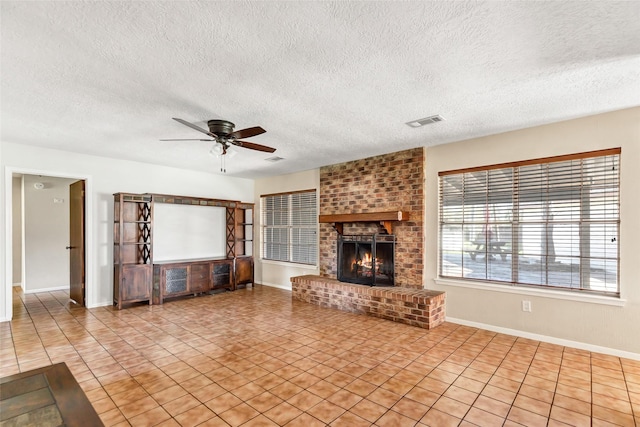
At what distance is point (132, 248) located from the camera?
566 cm

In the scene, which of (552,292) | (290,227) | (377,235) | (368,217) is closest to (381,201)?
(368,217)

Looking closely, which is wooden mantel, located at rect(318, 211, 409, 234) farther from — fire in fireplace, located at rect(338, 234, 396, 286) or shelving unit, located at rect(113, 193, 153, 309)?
shelving unit, located at rect(113, 193, 153, 309)

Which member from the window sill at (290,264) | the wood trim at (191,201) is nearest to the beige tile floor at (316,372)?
the window sill at (290,264)

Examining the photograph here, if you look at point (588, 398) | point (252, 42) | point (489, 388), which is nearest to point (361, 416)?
point (489, 388)

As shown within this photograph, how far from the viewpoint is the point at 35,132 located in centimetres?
405

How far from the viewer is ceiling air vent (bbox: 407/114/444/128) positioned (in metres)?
3.52

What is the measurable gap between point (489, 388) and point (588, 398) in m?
0.72

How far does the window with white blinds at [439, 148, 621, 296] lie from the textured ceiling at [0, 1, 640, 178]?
64cm

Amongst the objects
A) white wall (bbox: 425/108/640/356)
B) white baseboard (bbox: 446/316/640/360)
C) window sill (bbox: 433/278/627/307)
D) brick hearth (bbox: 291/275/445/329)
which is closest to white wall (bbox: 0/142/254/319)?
brick hearth (bbox: 291/275/445/329)

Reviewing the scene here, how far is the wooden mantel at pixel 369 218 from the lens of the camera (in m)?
4.84

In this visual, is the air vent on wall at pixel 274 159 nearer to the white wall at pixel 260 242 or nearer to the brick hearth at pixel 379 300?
the white wall at pixel 260 242

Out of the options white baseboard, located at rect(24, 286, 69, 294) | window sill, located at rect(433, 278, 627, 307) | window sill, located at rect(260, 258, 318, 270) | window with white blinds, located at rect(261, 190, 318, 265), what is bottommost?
white baseboard, located at rect(24, 286, 69, 294)

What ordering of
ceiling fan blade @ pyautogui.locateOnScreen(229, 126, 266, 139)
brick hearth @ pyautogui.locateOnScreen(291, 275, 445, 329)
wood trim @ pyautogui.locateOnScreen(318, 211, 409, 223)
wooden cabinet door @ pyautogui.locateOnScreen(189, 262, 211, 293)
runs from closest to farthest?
ceiling fan blade @ pyautogui.locateOnScreen(229, 126, 266, 139) < brick hearth @ pyautogui.locateOnScreen(291, 275, 445, 329) < wood trim @ pyautogui.locateOnScreen(318, 211, 409, 223) < wooden cabinet door @ pyautogui.locateOnScreen(189, 262, 211, 293)

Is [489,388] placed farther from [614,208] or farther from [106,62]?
[106,62]
